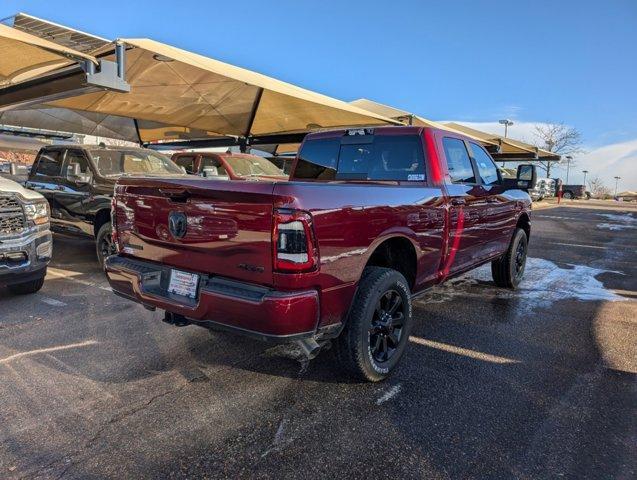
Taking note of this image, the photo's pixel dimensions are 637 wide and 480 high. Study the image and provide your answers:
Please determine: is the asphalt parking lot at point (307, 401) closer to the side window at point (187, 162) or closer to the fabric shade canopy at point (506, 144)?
the side window at point (187, 162)

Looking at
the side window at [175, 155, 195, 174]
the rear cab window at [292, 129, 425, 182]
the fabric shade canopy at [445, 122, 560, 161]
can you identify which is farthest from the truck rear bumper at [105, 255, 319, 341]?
the fabric shade canopy at [445, 122, 560, 161]

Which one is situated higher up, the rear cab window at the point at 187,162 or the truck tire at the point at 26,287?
the rear cab window at the point at 187,162

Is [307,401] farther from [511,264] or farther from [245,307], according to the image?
[511,264]

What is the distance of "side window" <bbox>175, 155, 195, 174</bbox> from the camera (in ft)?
34.4

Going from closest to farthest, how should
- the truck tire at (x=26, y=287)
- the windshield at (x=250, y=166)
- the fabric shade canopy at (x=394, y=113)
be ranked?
the truck tire at (x=26, y=287) → the windshield at (x=250, y=166) → the fabric shade canopy at (x=394, y=113)

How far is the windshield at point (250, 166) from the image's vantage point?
9799 millimetres

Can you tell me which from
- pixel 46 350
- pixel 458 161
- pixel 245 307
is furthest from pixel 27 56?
pixel 245 307

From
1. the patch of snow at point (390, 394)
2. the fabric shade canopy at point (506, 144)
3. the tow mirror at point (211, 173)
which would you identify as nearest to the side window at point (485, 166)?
the patch of snow at point (390, 394)

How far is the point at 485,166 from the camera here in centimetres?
532

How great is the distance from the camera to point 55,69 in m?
7.54


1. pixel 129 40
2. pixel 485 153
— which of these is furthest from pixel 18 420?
pixel 129 40

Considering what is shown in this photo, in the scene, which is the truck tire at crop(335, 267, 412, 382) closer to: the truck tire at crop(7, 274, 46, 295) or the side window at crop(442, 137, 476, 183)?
the side window at crop(442, 137, 476, 183)

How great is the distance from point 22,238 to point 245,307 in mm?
3715

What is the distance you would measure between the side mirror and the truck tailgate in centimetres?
406
